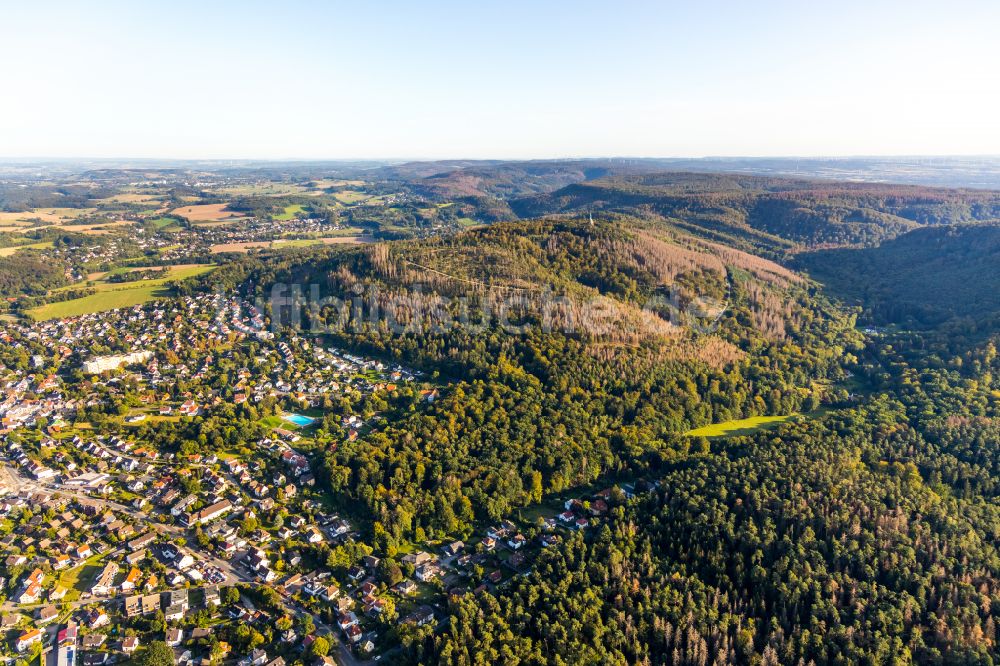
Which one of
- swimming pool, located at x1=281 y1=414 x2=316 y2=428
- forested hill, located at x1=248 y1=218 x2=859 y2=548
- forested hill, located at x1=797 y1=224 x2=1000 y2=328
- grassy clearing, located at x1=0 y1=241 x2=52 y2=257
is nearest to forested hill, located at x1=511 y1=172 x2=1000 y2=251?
forested hill, located at x1=797 y1=224 x2=1000 y2=328

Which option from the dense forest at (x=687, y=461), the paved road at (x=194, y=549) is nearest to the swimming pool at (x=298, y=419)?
the dense forest at (x=687, y=461)

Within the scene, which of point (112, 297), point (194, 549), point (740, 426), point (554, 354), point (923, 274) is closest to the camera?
point (194, 549)

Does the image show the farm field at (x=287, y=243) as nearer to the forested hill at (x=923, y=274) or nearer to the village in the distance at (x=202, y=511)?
the village in the distance at (x=202, y=511)

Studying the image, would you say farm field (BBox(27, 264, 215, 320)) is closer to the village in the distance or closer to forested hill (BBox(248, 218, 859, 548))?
the village in the distance

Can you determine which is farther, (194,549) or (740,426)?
(740,426)

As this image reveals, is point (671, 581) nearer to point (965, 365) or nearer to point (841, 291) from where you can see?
point (965, 365)

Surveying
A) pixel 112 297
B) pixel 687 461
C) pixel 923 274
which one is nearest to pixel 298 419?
pixel 687 461

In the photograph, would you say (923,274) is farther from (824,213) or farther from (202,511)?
(202,511)

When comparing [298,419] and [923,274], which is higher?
[923,274]
